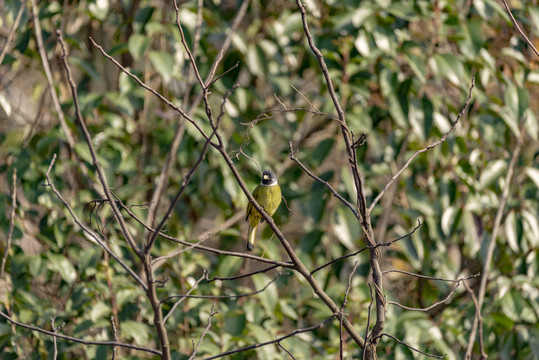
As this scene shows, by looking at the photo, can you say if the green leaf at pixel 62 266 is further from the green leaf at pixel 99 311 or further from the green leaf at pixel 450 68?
the green leaf at pixel 450 68

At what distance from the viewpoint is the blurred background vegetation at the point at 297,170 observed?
9.59 feet

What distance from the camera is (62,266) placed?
9.58 ft

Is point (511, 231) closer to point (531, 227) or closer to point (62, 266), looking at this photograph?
point (531, 227)

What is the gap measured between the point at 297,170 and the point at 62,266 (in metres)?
1.31

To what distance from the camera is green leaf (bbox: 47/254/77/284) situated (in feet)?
9.54

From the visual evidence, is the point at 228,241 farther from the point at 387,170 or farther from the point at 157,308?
the point at 157,308

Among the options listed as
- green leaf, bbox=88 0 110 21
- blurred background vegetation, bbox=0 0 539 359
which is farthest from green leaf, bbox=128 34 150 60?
green leaf, bbox=88 0 110 21

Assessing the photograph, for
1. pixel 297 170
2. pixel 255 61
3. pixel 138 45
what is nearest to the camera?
pixel 138 45

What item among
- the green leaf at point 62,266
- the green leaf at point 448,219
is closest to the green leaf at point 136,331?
the green leaf at point 62,266

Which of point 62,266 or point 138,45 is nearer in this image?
point 62,266

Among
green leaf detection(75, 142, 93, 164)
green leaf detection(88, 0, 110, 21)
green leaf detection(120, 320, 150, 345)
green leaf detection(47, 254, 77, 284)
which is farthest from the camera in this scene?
green leaf detection(88, 0, 110, 21)

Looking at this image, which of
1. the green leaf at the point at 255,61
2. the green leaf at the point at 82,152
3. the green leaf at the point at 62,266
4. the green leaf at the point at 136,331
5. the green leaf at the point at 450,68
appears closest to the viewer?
the green leaf at the point at 136,331

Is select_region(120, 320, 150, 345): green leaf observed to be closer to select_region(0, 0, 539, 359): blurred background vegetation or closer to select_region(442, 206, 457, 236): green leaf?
select_region(0, 0, 539, 359): blurred background vegetation

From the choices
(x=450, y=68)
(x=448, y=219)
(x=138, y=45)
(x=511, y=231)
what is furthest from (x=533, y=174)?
(x=138, y=45)
